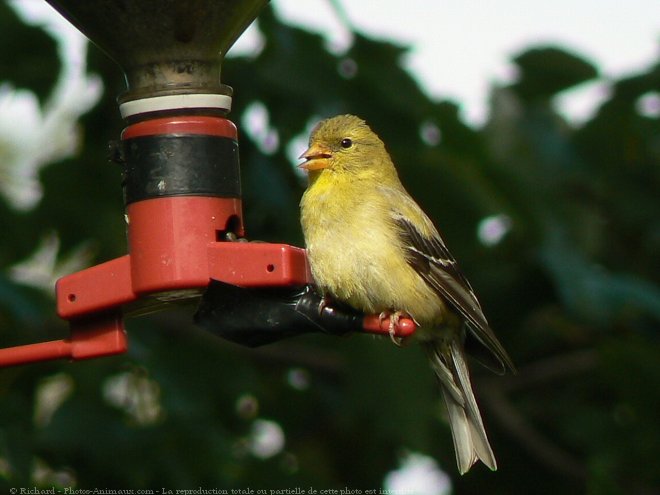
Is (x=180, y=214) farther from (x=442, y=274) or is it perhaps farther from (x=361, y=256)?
(x=442, y=274)

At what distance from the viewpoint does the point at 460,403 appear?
4.56 m

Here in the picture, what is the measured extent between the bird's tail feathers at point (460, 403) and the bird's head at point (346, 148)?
76cm

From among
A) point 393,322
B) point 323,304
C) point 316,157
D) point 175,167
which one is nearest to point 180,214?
point 175,167

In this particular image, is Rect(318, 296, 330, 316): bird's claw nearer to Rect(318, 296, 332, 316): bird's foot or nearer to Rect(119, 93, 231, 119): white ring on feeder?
Rect(318, 296, 332, 316): bird's foot

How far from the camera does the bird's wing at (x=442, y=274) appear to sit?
413cm

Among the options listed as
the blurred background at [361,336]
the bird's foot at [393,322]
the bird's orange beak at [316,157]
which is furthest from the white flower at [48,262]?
the bird's foot at [393,322]

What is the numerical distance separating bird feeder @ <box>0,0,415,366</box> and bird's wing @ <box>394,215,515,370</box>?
0.49 m

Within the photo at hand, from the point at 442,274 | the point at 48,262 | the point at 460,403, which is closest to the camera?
the point at 442,274

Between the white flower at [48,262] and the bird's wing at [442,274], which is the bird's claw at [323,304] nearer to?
the bird's wing at [442,274]

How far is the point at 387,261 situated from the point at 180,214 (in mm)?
961

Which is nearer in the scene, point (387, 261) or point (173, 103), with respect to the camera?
point (173, 103)

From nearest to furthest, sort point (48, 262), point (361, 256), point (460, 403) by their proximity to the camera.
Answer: point (361, 256), point (460, 403), point (48, 262)

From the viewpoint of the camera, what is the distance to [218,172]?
3771mm

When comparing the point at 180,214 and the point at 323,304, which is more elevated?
the point at 180,214
